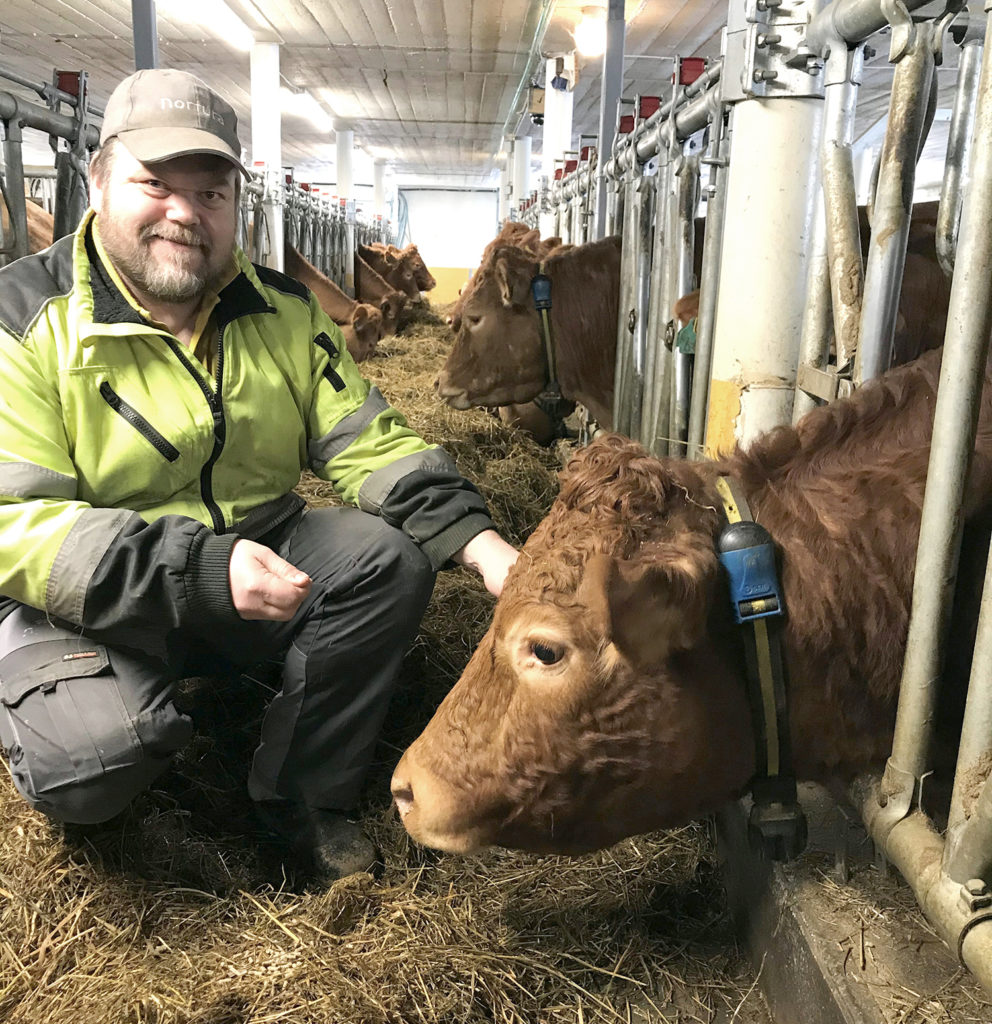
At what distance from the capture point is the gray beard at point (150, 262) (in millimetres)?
2424

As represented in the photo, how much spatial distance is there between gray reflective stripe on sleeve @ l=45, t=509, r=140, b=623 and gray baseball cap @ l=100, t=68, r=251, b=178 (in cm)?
96

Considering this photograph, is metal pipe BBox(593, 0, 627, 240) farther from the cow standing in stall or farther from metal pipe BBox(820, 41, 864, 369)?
metal pipe BBox(820, 41, 864, 369)

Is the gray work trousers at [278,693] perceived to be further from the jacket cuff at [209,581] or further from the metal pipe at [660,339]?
the metal pipe at [660,339]

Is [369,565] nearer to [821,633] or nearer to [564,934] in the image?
[564,934]

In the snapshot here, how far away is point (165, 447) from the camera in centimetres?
235

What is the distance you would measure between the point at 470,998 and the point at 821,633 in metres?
1.10

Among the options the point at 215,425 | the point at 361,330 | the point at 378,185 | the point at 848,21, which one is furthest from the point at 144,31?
the point at 378,185

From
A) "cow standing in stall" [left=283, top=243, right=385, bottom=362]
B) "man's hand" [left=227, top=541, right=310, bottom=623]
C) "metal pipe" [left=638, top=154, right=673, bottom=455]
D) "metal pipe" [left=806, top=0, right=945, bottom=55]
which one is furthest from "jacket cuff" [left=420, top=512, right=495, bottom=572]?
"cow standing in stall" [left=283, top=243, right=385, bottom=362]

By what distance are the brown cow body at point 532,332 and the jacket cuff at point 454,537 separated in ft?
10.7

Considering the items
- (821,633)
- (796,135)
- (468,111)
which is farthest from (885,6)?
(468,111)

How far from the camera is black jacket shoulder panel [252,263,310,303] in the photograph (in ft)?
9.14

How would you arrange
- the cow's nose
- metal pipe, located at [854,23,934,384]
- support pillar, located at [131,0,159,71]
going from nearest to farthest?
1. the cow's nose
2. metal pipe, located at [854,23,934,384]
3. support pillar, located at [131,0,159,71]

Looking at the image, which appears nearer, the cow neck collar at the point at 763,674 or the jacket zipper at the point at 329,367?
the cow neck collar at the point at 763,674

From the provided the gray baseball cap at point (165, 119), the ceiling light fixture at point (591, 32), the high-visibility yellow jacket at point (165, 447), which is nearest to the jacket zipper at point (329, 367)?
the high-visibility yellow jacket at point (165, 447)
